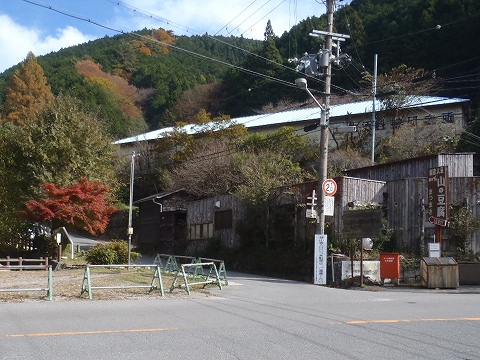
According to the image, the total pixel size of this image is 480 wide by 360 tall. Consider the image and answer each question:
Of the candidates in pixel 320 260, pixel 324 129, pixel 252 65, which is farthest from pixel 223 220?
pixel 252 65

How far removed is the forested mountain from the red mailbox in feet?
28.3

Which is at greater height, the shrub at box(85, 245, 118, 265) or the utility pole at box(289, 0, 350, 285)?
the utility pole at box(289, 0, 350, 285)

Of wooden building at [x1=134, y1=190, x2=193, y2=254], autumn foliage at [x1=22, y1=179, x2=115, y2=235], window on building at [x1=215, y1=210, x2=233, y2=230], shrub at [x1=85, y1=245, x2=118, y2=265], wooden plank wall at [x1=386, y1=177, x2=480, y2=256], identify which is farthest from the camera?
wooden building at [x1=134, y1=190, x2=193, y2=254]

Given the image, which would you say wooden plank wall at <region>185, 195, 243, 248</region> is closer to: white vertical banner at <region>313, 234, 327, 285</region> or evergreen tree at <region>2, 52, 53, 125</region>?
white vertical banner at <region>313, 234, 327, 285</region>

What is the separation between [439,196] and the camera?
2223cm

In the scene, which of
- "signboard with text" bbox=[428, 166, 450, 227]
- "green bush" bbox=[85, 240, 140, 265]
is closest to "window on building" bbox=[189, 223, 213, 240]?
"green bush" bbox=[85, 240, 140, 265]

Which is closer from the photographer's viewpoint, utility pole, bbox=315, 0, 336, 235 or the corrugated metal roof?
utility pole, bbox=315, 0, 336, 235

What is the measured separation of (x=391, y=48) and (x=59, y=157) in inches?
1289

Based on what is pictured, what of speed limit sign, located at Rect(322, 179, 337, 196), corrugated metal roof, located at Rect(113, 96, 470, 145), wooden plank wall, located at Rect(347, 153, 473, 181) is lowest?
speed limit sign, located at Rect(322, 179, 337, 196)

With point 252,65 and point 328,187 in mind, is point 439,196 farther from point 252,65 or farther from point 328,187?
point 252,65

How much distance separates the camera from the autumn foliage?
32.4m

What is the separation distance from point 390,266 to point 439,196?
11.1 feet

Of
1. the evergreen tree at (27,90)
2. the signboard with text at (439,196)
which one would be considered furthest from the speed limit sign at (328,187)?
the evergreen tree at (27,90)

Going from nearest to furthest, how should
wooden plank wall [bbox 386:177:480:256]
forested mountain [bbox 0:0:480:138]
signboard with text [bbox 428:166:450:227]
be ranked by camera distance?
1. signboard with text [bbox 428:166:450:227]
2. wooden plank wall [bbox 386:177:480:256]
3. forested mountain [bbox 0:0:480:138]
